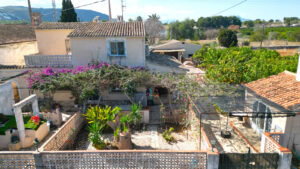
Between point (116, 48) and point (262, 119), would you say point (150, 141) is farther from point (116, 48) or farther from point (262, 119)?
point (116, 48)

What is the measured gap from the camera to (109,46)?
16.7 meters

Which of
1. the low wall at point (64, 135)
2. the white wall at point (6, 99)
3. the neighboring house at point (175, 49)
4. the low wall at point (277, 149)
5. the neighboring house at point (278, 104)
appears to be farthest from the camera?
the neighboring house at point (175, 49)

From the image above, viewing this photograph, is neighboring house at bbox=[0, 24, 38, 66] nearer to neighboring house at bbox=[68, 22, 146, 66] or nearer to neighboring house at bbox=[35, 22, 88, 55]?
neighboring house at bbox=[35, 22, 88, 55]

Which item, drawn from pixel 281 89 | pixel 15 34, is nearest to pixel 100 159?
pixel 281 89

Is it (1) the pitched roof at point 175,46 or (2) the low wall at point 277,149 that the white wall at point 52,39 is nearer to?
(2) the low wall at point 277,149

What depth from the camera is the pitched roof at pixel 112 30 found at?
16.2 metres

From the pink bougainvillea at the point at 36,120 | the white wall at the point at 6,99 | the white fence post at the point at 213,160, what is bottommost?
the white fence post at the point at 213,160

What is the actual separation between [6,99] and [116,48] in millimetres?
8609

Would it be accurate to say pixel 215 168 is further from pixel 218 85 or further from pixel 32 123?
pixel 32 123

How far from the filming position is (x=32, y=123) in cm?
1226

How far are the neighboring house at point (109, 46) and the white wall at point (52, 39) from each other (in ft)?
11.6

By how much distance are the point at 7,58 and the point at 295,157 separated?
2267cm

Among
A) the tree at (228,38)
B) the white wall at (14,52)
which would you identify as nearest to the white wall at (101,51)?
the white wall at (14,52)

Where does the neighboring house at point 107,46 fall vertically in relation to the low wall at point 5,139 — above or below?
above
